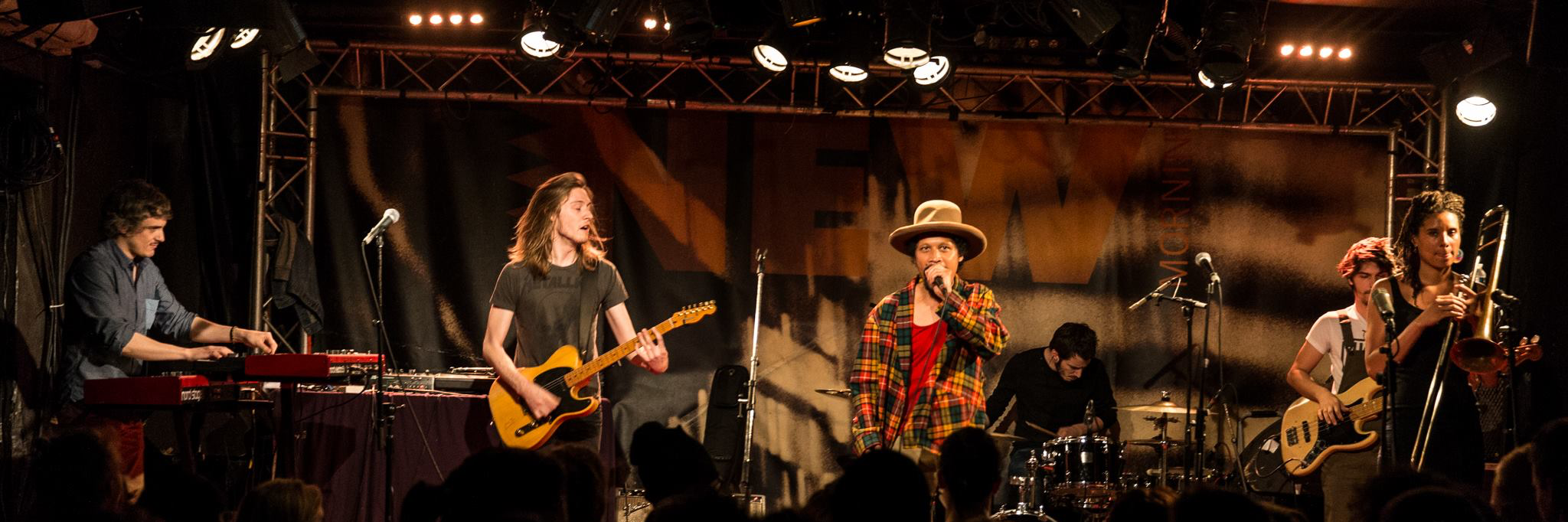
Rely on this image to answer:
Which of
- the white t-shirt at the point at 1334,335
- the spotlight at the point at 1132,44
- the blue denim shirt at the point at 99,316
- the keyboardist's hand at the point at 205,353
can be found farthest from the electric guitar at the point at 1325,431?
the blue denim shirt at the point at 99,316

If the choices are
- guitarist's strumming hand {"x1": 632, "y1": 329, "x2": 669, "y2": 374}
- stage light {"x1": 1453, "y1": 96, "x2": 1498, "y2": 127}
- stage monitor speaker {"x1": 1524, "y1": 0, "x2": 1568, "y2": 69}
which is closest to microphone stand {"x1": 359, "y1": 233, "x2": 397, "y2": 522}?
guitarist's strumming hand {"x1": 632, "y1": 329, "x2": 669, "y2": 374}

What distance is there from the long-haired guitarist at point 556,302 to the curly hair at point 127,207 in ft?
6.39

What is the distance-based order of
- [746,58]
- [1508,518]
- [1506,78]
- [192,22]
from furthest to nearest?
[746,58] → [1506,78] → [192,22] → [1508,518]

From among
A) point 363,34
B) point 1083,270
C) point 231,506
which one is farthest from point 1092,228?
point 231,506

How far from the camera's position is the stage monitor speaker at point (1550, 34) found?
275 inches

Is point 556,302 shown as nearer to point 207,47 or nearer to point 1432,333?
point 207,47

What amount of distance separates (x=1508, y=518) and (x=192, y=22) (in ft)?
21.3

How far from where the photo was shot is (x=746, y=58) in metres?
9.48

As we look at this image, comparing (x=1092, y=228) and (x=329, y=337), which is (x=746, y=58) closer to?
(x=1092, y=228)

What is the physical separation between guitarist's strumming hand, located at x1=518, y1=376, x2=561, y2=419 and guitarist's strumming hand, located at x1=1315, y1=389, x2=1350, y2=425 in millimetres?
4145

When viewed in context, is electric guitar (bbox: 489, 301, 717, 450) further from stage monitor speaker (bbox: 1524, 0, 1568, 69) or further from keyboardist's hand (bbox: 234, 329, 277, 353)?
stage monitor speaker (bbox: 1524, 0, 1568, 69)

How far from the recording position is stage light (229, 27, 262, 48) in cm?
761

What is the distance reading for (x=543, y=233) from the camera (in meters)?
7.34

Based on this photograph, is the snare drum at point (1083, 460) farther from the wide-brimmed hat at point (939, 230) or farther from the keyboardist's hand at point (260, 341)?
the keyboardist's hand at point (260, 341)
